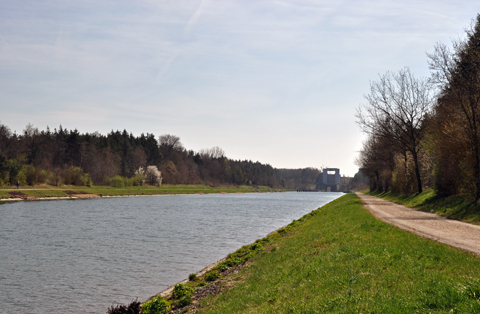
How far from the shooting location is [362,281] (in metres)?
8.87

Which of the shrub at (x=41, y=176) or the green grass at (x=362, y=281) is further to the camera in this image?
the shrub at (x=41, y=176)

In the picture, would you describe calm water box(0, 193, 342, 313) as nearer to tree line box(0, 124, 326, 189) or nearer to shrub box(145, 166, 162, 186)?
tree line box(0, 124, 326, 189)

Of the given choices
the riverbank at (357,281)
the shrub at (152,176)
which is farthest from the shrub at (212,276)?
the shrub at (152,176)

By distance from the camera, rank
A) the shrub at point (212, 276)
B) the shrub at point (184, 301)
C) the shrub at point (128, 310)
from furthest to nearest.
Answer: the shrub at point (212, 276), the shrub at point (184, 301), the shrub at point (128, 310)

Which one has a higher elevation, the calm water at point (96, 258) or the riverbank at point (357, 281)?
the riverbank at point (357, 281)

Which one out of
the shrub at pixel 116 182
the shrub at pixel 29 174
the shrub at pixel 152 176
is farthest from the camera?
the shrub at pixel 152 176

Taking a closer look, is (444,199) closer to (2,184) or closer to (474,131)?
(474,131)

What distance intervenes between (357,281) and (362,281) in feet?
0.42

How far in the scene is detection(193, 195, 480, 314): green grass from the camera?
707 centimetres

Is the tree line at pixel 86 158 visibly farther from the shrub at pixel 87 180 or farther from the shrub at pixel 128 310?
the shrub at pixel 128 310

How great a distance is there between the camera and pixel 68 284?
1571 centimetres

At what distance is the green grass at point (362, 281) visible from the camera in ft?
23.2

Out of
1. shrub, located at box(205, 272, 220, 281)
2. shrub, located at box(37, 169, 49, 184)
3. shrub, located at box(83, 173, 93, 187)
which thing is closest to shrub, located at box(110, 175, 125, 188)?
shrub, located at box(83, 173, 93, 187)

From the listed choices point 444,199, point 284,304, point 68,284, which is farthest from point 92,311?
point 444,199
